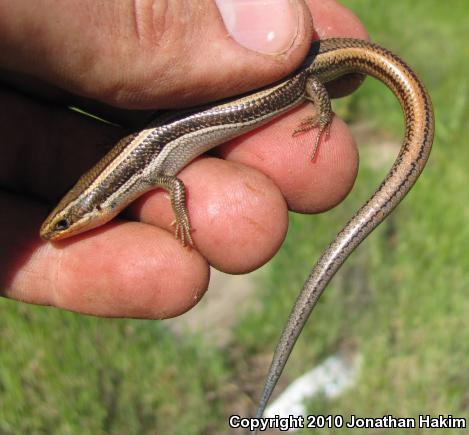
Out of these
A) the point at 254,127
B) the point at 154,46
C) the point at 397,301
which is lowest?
the point at 397,301

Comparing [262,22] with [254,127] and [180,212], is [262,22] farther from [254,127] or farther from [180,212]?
[180,212]

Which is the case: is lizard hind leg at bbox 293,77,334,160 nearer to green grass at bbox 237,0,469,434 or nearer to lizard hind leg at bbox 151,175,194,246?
lizard hind leg at bbox 151,175,194,246

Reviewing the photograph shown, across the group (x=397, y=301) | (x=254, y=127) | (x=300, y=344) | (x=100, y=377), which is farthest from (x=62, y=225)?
(x=397, y=301)

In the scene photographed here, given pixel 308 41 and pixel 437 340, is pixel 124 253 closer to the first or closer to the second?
pixel 308 41

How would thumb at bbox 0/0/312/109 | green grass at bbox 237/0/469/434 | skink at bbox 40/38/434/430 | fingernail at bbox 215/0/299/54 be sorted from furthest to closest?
green grass at bbox 237/0/469/434, skink at bbox 40/38/434/430, fingernail at bbox 215/0/299/54, thumb at bbox 0/0/312/109

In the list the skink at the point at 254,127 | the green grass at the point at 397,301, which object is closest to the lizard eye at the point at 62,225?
the skink at the point at 254,127

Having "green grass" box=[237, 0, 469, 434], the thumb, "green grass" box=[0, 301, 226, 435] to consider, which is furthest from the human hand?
"green grass" box=[237, 0, 469, 434]

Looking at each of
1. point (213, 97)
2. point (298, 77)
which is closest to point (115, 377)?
point (213, 97)

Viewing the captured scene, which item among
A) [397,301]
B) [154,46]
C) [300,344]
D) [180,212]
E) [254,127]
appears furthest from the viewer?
[397,301]
